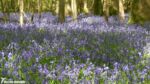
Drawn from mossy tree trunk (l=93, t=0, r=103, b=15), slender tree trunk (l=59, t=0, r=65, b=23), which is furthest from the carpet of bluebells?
mossy tree trunk (l=93, t=0, r=103, b=15)

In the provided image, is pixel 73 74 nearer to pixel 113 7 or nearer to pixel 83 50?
pixel 83 50

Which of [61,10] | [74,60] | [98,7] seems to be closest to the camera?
[74,60]

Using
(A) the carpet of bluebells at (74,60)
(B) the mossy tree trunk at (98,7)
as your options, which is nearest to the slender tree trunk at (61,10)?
(A) the carpet of bluebells at (74,60)

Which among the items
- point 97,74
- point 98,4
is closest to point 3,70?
point 97,74

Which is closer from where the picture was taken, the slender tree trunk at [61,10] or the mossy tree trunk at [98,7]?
the slender tree trunk at [61,10]

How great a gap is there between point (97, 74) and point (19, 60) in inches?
45.7

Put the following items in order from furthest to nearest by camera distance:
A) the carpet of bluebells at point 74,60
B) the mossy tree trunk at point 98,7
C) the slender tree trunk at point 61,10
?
1. the mossy tree trunk at point 98,7
2. the slender tree trunk at point 61,10
3. the carpet of bluebells at point 74,60

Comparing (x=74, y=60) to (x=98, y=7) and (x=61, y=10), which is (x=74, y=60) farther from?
(x=98, y=7)

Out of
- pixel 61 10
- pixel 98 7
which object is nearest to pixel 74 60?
pixel 61 10

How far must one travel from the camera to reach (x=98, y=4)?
26.2 m

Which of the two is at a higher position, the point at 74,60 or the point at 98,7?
the point at 74,60

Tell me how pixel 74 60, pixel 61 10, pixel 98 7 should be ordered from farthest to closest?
pixel 98 7 < pixel 61 10 < pixel 74 60

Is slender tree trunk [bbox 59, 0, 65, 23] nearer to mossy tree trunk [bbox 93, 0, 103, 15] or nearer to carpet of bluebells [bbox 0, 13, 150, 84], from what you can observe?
carpet of bluebells [bbox 0, 13, 150, 84]

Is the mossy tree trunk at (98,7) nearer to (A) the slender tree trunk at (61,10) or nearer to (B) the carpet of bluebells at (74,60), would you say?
(A) the slender tree trunk at (61,10)
